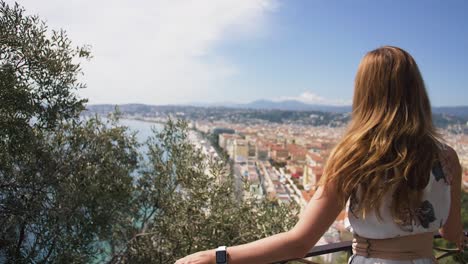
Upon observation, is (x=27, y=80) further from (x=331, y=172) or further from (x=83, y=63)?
(x=331, y=172)

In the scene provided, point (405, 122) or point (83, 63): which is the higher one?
point (83, 63)

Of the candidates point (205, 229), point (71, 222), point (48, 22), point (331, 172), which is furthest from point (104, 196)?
point (331, 172)

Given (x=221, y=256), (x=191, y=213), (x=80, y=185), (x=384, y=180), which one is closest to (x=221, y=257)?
(x=221, y=256)

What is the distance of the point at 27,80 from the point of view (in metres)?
5.07

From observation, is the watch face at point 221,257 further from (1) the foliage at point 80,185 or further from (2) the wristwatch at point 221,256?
(1) the foliage at point 80,185

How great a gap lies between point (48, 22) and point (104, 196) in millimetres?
2714

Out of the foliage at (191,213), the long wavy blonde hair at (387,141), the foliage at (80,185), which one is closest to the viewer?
the long wavy blonde hair at (387,141)

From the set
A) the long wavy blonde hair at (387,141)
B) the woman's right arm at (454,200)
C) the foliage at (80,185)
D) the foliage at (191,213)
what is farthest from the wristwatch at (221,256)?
the foliage at (191,213)

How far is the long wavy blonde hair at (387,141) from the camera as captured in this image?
124cm

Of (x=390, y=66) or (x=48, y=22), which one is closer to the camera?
(x=390, y=66)

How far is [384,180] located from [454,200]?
0.46 meters

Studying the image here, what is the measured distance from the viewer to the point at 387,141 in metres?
1.26

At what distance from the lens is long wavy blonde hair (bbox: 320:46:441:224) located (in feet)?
4.07

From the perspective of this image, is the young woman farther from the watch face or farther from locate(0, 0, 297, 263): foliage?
locate(0, 0, 297, 263): foliage
